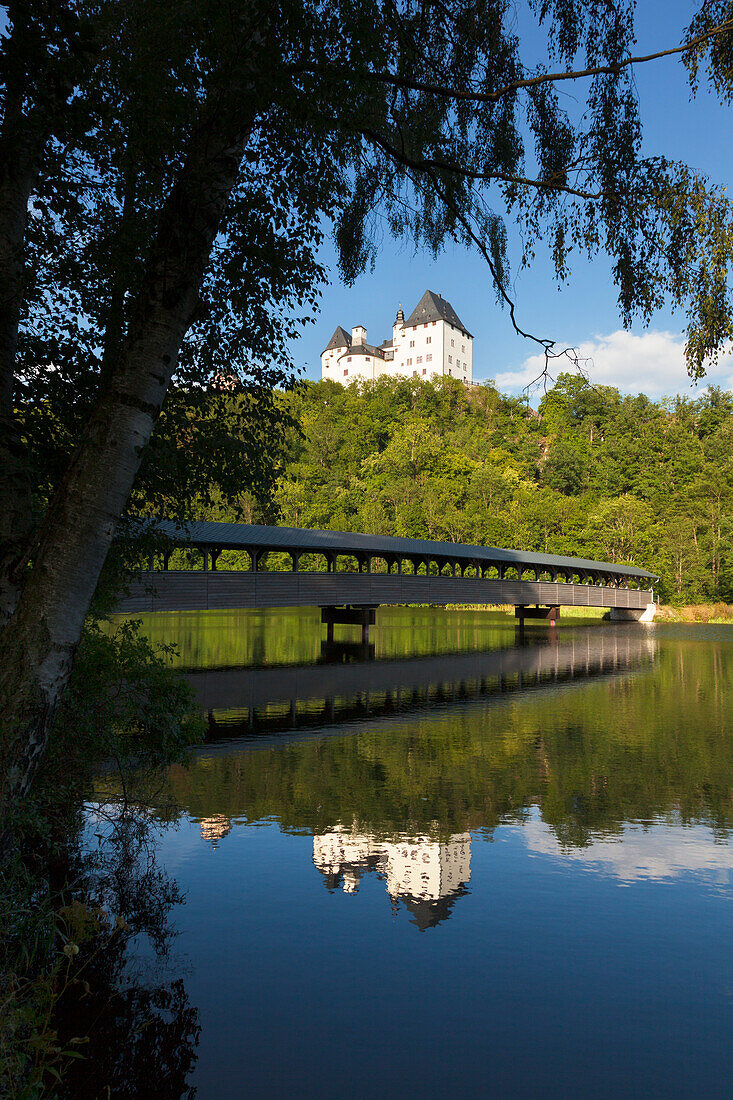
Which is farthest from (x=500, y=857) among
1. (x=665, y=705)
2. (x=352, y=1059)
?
(x=665, y=705)

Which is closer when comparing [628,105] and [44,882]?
[628,105]

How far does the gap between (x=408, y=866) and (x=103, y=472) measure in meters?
5.18

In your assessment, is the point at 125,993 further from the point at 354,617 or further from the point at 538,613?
the point at 538,613

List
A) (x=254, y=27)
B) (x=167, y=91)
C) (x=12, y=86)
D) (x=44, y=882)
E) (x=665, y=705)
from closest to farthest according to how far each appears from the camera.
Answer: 1. (x=254, y=27)
2. (x=12, y=86)
3. (x=167, y=91)
4. (x=44, y=882)
5. (x=665, y=705)

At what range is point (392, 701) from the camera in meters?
17.4

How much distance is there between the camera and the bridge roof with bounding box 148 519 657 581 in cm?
2400

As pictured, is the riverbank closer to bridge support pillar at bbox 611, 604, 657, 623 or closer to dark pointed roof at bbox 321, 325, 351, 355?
bridge support pillar at bbox 611, 604, 657, 623

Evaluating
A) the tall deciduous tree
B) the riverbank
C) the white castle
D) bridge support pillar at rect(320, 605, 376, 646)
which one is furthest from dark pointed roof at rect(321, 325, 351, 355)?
the tall deciduous tree

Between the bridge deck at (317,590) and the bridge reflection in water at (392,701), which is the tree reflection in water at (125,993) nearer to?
the bridge reflection in water at (392,701)

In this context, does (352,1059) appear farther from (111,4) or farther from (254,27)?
(111,4)

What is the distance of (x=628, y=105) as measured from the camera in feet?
19.2

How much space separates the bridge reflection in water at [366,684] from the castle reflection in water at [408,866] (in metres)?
5.70

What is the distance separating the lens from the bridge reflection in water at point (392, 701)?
23.2 feet

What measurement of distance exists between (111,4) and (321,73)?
2.57 m
